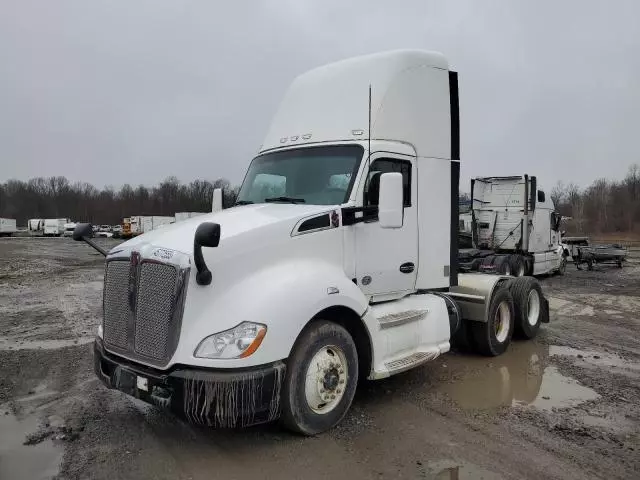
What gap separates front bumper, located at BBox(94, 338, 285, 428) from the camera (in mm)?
3996

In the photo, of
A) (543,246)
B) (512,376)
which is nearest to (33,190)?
(543,246)

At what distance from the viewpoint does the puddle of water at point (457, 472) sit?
398cm

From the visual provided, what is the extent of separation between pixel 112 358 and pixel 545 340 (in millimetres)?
7143

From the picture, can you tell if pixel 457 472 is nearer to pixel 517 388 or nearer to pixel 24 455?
pixel 517 388

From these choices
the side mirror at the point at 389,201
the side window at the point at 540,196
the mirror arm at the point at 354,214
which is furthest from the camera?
the side window at the point at 540,196

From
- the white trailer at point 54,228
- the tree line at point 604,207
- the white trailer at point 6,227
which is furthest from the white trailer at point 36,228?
the tree line at point 604,207

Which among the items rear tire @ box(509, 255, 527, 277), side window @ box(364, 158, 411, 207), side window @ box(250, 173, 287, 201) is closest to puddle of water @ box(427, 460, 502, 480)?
side window @ box(364, 158, 411, 207)

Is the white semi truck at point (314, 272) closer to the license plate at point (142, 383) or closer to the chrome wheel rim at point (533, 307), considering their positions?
the license plate at point (142, 383)

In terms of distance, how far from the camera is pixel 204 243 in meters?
4.00

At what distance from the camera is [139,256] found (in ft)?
14.6

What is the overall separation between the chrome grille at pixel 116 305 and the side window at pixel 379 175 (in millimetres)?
2535

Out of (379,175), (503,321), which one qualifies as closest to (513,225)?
(503,321)

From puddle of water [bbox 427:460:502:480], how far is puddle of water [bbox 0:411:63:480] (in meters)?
3.02

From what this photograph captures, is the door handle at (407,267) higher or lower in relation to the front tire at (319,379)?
higher
